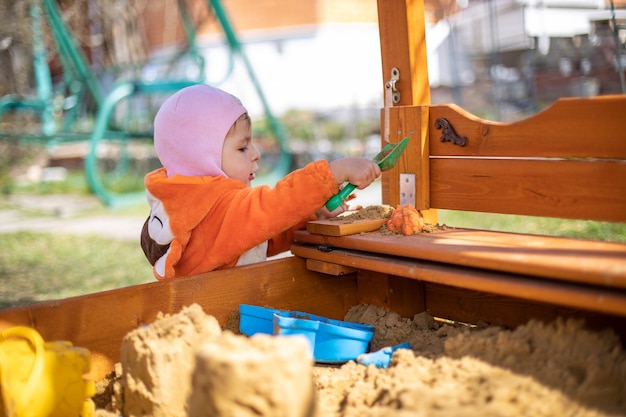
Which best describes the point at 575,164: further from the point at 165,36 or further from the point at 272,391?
the point at 165,36

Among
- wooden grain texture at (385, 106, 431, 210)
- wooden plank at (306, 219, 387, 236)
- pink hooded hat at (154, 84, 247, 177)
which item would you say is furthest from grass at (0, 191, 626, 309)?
wooden grain texture at (385, 106, 431, 210)

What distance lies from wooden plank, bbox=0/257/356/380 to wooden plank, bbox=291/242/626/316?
200mm

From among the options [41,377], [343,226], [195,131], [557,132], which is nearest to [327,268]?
[343,226]

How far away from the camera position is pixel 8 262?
5781mm

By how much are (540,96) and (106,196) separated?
699cm

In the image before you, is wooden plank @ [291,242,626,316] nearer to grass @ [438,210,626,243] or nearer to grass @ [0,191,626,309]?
grass @ [0,191,626,309]

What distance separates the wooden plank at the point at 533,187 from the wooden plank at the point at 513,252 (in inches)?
4.7

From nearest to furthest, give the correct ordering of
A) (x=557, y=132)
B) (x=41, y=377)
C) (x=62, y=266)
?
(x=41, y=377), (x=557, y=132), (x=62, y=266)

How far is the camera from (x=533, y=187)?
224cm

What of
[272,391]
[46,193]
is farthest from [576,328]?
[46,193]

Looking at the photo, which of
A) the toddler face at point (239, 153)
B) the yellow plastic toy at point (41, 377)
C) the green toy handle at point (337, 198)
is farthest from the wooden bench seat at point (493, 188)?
the yellow plastic toy at point (41, 377)

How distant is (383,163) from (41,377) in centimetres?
130

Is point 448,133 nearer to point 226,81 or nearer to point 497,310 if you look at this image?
point 497,310

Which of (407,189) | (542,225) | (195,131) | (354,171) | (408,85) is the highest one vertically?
(408,85)
